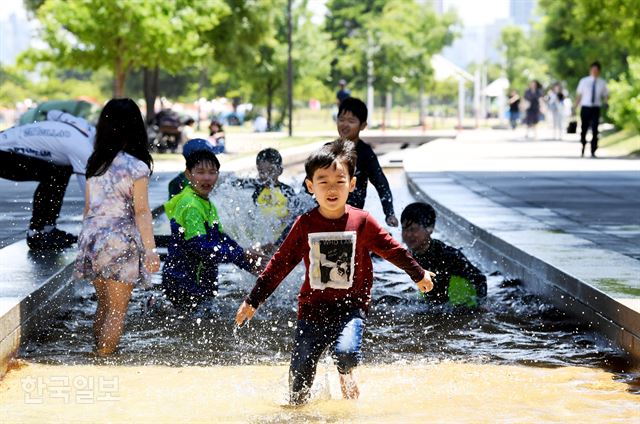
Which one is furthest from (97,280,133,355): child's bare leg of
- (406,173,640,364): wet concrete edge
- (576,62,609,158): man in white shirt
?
(576,62,609,158): man in white shirt

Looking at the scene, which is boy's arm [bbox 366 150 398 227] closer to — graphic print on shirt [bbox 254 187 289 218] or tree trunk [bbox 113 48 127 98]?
graphic print on shirt [bbox 254 187 289 218]

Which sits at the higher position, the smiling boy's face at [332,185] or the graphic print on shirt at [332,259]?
the smiling boy's face at [332,185]

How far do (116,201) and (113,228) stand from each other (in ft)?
0.49

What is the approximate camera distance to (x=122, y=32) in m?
28.8

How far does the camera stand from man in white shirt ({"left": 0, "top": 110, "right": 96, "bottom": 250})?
9117 millimetres

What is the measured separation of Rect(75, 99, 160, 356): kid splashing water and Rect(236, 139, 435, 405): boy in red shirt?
136 centimetres

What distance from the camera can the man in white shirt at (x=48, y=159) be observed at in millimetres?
9117

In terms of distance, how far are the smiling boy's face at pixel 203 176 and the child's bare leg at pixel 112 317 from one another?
0.96 m

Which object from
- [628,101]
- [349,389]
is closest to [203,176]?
[349,389]

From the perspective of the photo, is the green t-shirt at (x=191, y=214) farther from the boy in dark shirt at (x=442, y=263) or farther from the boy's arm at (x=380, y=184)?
the boy's arm at (x=380, y=184)

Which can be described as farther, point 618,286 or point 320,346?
point 618,286

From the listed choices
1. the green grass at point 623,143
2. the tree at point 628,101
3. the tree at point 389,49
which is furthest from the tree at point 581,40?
the tree at point 389,49

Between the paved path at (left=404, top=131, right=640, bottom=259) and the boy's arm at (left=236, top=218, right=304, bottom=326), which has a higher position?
the boy's arm at (left=236, top=218, right=304, bottom=326)

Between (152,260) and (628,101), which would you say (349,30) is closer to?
(628,101)
